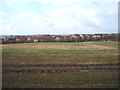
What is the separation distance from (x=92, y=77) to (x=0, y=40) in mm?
28140

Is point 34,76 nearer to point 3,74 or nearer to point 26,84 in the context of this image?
point 26,84

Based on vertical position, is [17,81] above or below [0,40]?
below

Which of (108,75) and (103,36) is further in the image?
(103,36)

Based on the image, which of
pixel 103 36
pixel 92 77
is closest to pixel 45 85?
pixel 92 77

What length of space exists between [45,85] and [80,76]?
7.00ft

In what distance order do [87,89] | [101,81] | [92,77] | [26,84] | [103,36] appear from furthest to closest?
[103,36], [92,77], [101,81], [26,84], [87,89]

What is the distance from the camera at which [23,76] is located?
7203 mm

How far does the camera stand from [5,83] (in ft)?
20.7

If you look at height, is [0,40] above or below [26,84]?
above

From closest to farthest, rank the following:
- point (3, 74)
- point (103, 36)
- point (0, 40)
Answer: point (3, 74) < point (0, 40) < point (103, 36)

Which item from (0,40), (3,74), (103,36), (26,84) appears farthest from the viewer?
(103,36)

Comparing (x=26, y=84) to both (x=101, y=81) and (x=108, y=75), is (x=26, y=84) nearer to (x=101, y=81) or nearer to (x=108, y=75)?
(x=101, y=81)

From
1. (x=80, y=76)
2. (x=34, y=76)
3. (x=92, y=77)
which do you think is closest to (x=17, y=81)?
(x=34, y=76)

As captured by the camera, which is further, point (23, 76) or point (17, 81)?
point (23, 76)
